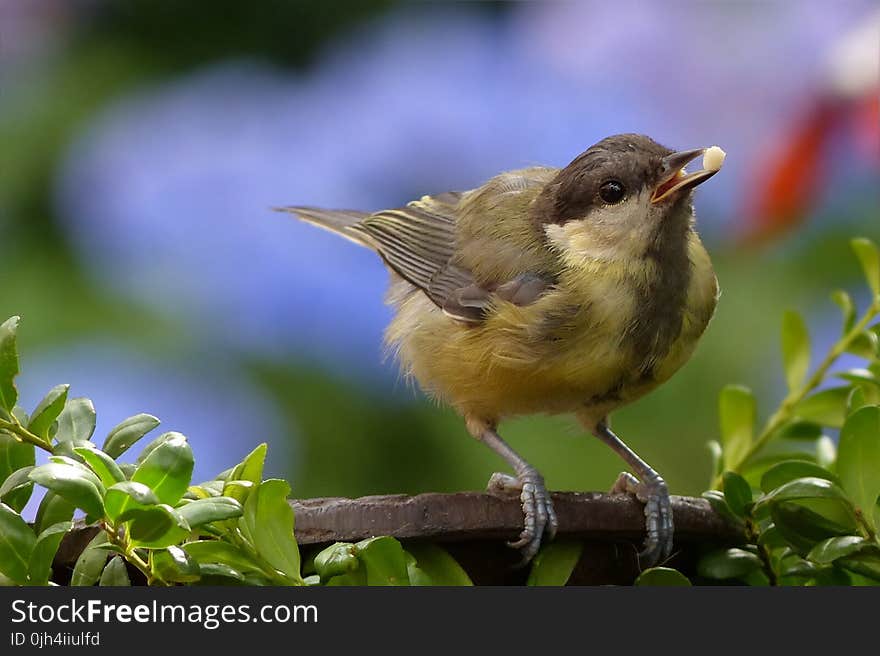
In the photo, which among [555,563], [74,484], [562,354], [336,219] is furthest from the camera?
[336,219]

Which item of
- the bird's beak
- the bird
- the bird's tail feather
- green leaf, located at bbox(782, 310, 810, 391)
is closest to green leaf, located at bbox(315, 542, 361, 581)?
the bird

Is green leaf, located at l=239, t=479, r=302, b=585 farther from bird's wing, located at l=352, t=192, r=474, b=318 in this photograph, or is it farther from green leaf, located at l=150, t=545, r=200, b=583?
bird's wing, located at l=352, t=192, r=474, b=318

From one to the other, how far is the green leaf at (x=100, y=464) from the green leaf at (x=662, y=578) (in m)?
0.34

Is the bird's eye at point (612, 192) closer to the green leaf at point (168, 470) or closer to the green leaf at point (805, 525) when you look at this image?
the green leaf at point (805, 525)

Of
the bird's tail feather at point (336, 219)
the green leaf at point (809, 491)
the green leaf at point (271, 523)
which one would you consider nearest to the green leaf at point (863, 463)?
the green leaf at point (809, 491)

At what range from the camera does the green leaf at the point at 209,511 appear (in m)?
0.66

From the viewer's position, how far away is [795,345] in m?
1.10

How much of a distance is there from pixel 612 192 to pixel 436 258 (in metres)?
0.31

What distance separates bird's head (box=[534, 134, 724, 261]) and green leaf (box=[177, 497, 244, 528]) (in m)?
0.73

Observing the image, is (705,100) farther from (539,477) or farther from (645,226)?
(539,477)

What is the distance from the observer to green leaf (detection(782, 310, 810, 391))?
1.10 m

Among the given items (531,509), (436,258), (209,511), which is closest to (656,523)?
(531,509)

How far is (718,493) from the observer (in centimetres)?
91

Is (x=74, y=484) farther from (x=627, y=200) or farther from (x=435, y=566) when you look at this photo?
(x=627, y=200)
